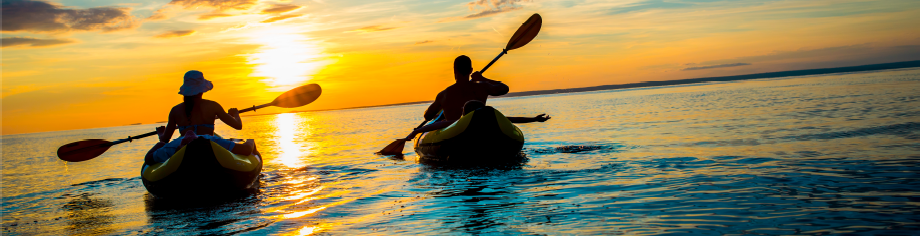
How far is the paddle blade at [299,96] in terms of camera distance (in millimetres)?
11164

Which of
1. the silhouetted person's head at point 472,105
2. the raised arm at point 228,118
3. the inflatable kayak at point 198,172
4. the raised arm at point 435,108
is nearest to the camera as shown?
the inflatable kayak at point 198,172

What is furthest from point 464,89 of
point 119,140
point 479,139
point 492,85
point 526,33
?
point 119,140

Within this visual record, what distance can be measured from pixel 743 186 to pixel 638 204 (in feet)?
4.68

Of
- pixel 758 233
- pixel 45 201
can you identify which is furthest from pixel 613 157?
pixel 45 201

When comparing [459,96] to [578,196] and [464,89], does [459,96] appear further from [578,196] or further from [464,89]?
[578,196]

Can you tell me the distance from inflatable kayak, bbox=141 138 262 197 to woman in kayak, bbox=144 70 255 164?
0.31 meters

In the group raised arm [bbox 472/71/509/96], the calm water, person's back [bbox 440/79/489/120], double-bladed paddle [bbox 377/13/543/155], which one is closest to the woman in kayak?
the calm water

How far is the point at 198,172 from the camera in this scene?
22.5 feet

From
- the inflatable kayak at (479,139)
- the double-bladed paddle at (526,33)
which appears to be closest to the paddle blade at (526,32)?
the double-bladed paddle at (526,33)

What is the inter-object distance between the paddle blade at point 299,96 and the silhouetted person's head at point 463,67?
3.51 meters

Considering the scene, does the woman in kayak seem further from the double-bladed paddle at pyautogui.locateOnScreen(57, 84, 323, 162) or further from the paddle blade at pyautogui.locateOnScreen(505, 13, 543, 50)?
the paddle blade at pyautogui.locateOnScreen(505, 13, 543, 50)

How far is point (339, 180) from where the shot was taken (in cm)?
871

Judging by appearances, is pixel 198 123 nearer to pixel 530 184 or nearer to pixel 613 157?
pixel 530 184

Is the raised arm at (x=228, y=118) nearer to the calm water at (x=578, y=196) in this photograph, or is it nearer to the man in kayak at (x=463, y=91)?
the calm water at (x=578, y=196)
